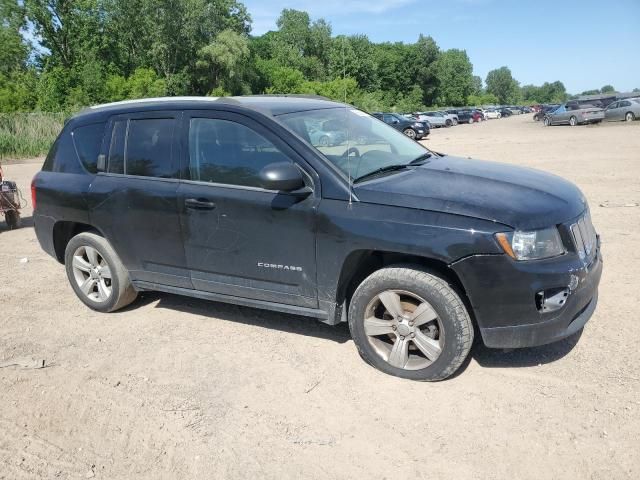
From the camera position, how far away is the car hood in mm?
3334

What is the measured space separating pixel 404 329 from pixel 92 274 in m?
3.07

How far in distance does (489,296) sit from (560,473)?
102cm

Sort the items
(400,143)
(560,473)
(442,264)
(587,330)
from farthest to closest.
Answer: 1. (400,143)
2. (587,330)
3. (442,264)
4. (560,473)

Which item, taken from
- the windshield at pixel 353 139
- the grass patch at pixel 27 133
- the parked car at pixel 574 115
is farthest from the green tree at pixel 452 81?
the windshield at pixel 353 139

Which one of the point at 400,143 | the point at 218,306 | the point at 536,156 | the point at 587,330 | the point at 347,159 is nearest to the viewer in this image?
the point at 347,159

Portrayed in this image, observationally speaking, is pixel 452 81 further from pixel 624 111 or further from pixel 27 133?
pixel 27 133

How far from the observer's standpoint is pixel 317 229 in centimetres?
370

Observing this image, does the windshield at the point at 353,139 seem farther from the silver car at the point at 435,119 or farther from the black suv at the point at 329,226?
the silver car at the point at 435,119

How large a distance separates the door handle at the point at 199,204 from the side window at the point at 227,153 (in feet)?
0.55

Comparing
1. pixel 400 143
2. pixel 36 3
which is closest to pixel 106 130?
pixel 400 143

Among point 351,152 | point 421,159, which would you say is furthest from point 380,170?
point 421,159

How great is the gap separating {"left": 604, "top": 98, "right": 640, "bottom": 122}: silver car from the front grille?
1443 inches

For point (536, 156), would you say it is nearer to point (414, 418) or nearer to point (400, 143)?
point (400, 143)

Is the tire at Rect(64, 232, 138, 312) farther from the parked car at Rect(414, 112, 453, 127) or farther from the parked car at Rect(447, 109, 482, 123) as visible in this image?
the parked car at Rect(447, 109, 482, 123)
